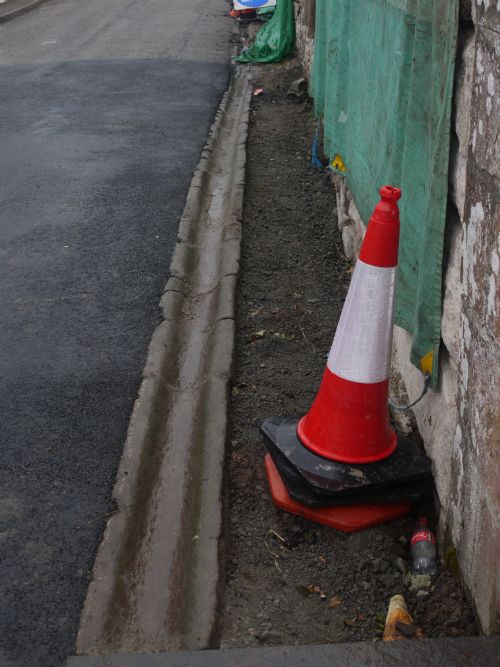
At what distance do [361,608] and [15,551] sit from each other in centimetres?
134

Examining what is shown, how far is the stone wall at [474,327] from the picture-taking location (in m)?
2.34

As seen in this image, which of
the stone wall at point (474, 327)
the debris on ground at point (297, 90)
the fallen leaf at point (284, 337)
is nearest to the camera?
the stone wall at point (474, 327)

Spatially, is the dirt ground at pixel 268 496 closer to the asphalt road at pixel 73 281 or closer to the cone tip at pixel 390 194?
the asphalt road at pixel 73 281

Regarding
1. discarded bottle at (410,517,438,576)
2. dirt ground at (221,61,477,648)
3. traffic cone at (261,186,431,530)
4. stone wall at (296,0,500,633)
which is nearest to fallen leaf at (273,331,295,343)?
dirt ground at (221,61,477,648)

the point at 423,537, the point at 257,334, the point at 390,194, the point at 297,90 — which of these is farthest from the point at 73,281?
the point at 297,90

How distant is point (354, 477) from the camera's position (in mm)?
3148

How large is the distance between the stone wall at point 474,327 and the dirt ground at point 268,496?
0.28m

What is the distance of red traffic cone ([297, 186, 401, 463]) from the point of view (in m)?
3.05

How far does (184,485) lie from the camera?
3.57 m

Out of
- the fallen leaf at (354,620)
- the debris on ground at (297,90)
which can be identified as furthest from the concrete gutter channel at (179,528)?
the debris on ground at (297,90)

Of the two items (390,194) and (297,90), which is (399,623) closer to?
(390,194)

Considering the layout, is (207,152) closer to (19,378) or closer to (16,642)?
(19,378)

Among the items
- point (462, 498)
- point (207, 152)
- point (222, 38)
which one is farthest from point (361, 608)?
point (222, 38)

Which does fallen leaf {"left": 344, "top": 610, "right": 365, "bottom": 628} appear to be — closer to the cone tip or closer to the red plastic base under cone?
the red plastic base under cone
